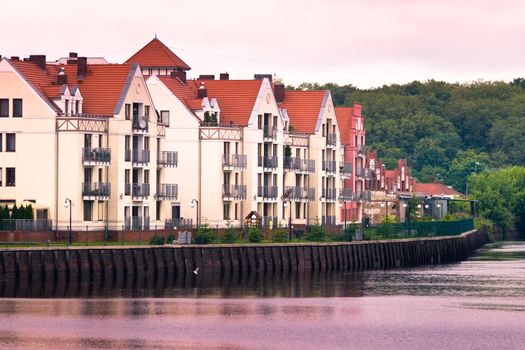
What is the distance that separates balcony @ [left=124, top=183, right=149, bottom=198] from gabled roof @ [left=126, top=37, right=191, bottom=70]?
23.9 m

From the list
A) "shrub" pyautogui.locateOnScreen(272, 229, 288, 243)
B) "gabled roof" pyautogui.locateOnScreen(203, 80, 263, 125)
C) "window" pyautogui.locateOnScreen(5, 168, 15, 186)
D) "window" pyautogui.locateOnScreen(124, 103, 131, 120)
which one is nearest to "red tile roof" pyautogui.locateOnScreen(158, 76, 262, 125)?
"gabled roof" pyautogui.locateOnScreen(203, 80, 263, 125)

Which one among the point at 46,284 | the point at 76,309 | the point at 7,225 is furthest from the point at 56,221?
the point at 76,309

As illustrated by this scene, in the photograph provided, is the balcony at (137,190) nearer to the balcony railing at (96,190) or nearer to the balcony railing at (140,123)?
the balcony railing at (96,190)

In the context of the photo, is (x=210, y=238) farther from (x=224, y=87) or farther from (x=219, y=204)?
(x=224, y=87)

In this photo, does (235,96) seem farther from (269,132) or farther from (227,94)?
(269,132)

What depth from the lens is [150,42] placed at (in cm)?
19412

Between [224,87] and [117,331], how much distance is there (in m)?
77.2

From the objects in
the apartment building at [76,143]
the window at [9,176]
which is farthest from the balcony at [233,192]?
the window at [9,176]

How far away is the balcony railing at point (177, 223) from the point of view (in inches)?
6757

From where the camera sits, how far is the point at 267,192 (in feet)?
621

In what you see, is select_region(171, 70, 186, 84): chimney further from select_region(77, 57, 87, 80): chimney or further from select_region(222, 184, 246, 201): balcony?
select_region(77, 57, 87, 80): chimney

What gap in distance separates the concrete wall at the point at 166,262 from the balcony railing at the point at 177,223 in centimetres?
1101

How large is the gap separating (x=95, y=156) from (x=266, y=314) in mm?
39727

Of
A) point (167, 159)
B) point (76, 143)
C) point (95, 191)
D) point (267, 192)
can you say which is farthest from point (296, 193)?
→ point (76, 143)
